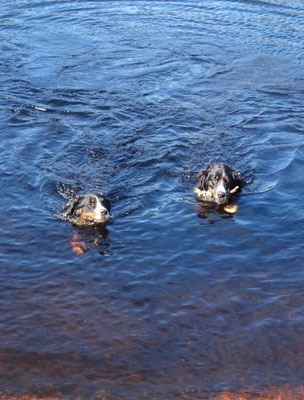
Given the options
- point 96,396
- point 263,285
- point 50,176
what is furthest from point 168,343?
point 50,176

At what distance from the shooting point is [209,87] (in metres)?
15.3

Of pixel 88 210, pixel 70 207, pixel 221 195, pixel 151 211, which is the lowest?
pixel 151 211

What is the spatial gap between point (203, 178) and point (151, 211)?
1.08 m

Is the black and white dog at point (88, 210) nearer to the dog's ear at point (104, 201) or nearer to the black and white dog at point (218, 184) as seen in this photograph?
the dog's ear at point (104, 201)

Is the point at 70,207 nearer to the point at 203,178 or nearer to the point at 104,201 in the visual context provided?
the point at 104,201

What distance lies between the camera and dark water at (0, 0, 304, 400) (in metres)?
7.04

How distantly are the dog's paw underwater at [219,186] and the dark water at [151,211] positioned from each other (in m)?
0.22

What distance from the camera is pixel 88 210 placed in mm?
9641

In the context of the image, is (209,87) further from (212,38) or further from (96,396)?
(96,396)

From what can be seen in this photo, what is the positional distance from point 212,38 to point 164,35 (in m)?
1.43

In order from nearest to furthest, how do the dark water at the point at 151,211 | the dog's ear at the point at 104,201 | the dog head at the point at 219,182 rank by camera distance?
the dark water at the point at 151,211 → the dog's ear at the point at 104,201 → the dog head at the point at 219,182

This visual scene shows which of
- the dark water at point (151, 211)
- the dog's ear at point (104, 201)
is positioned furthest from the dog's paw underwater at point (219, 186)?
the dog's ear at point (104, 201)

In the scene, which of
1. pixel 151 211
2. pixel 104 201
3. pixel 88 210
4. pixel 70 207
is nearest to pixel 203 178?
pixel 151 211

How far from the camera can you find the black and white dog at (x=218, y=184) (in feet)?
33.8
